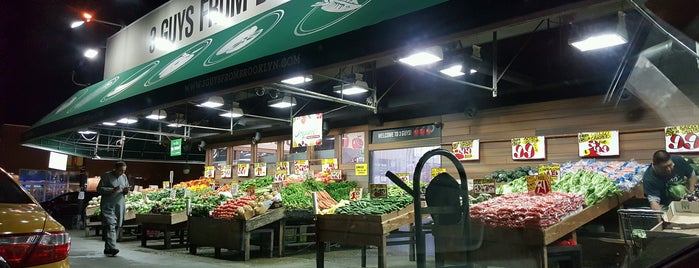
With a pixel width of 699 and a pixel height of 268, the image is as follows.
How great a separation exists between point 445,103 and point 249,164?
25.2ft

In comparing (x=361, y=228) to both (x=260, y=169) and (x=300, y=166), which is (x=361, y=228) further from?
(x=260, y=169)

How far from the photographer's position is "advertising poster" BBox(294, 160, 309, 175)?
41.8ft

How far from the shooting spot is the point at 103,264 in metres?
7.80

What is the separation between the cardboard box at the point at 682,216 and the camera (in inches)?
74.0

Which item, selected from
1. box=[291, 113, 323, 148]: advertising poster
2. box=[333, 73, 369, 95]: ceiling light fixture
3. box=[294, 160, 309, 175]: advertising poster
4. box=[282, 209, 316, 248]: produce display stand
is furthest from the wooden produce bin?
box=[294, 160, 309, 175]: advertising poster

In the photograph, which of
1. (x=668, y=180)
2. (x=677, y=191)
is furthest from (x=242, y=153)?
(x=677, y=191)

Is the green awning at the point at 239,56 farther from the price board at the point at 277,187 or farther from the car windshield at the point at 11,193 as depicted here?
the price board at the point at 277,187

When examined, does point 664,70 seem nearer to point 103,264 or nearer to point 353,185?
point 103,264

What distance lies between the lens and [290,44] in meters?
4.71

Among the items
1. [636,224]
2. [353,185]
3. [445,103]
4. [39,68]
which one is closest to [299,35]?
[636,224]

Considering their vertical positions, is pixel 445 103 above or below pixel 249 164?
above

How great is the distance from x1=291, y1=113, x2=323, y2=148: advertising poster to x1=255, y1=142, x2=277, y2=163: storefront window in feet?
11.5

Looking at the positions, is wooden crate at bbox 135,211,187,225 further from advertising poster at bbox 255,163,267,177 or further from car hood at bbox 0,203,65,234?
car hood at bbox 0,203,65,234

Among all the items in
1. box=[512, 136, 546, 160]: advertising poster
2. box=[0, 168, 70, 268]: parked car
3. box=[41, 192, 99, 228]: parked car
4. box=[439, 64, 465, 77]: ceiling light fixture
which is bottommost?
box=[41, 192, 99, 228]: parked car
